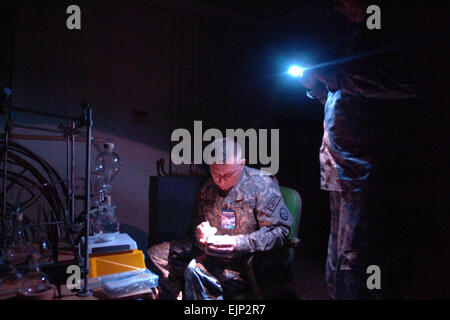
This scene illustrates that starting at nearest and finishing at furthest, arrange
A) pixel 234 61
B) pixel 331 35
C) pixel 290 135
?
pixel 331 35 → pixel 290 135 → pixel 234 61

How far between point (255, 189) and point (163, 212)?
1.69 metres

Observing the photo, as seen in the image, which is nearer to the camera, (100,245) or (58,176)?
(100,245)

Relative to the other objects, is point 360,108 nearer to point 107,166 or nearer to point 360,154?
point 360,154

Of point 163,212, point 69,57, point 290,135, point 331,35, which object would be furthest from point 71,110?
point 331,35

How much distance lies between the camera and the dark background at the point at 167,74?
3297 mm

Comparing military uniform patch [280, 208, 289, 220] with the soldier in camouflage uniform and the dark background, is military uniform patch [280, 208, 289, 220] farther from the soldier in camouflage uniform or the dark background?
the dark background

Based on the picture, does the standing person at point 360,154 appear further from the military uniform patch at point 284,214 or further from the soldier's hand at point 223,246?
the soldier's hand at point 223,246

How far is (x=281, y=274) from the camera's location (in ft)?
6.07

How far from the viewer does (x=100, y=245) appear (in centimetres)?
209

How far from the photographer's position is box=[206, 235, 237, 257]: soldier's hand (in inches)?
70.7

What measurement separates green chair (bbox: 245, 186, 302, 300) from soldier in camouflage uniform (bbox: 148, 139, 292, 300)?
2.4 inches

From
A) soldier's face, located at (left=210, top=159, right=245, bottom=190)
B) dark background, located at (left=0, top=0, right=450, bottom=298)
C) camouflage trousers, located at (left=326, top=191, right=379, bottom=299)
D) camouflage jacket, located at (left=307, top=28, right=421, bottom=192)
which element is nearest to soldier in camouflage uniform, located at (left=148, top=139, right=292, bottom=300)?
soldier's face, located at (left=210, top=159, right=245, bottom=190)

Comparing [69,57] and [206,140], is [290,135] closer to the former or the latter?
[206,140]

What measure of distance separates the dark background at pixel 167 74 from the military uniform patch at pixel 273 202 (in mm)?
1531
